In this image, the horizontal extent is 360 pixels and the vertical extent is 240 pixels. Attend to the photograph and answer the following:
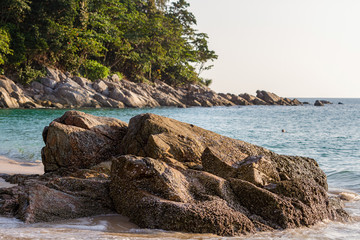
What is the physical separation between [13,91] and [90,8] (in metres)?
11.8

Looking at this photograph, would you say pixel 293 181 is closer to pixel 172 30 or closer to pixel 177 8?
pixel 172 30

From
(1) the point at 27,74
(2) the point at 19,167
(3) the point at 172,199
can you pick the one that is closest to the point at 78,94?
(1) the point at 27,74

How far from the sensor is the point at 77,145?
644cm

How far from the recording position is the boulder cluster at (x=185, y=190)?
3.97 m

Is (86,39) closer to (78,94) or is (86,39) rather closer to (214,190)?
(78,94)

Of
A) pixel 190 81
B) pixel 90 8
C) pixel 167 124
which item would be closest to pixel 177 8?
pixel 190 81

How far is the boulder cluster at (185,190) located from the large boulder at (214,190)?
0.01 meters

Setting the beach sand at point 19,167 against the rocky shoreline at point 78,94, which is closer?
the beach sand at point 19,167

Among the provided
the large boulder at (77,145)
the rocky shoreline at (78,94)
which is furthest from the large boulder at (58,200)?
the rocky shoreline at (78,94)

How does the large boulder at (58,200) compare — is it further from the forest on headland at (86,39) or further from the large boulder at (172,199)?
the forest on headland at (86,39)

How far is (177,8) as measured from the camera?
182 feet

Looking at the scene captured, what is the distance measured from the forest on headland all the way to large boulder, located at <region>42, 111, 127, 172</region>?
2307cm

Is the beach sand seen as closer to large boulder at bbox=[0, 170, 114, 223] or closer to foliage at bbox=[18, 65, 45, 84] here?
large boulder at bbox=[0, 170, 114, 223]

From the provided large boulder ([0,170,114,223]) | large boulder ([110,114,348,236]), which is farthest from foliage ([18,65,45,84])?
large boulder ([0,170,114,223])
